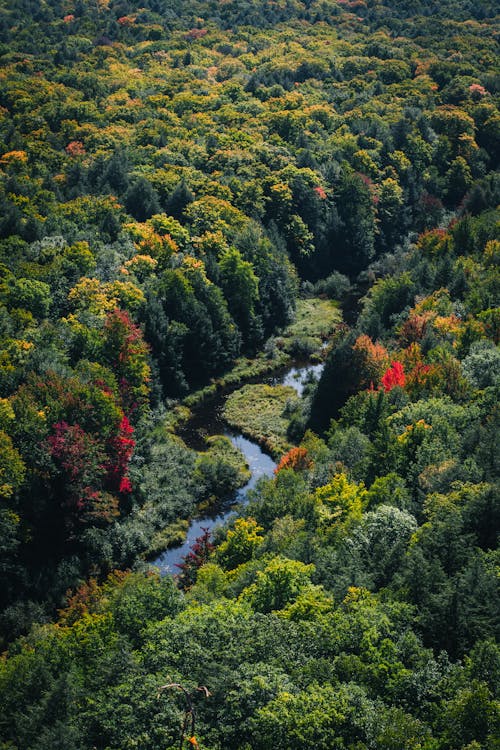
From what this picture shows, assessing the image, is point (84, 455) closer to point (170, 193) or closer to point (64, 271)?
point (64, 271)

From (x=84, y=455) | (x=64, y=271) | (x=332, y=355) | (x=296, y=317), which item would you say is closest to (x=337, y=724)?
(x=84, y=455)

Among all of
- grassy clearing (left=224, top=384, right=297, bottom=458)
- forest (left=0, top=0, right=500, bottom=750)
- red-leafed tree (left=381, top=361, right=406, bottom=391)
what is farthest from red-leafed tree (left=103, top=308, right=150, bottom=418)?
red-leafed tree (left=381, top=361, right=406, bottom=391)

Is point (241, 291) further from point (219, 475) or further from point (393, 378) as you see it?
point (219, 475)

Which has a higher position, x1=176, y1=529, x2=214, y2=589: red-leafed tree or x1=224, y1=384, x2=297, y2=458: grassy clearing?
x1=224, y1=384, x2=297, y2=458: grassy clearing

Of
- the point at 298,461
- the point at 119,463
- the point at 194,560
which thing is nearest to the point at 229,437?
the point at 298,461

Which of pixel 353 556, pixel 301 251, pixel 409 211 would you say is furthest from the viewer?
pixel 409 211

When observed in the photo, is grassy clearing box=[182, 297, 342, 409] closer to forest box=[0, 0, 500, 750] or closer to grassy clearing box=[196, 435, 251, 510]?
forest box=[0, 0, 500, 750]
